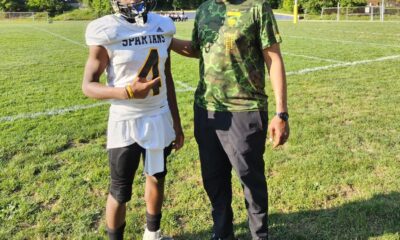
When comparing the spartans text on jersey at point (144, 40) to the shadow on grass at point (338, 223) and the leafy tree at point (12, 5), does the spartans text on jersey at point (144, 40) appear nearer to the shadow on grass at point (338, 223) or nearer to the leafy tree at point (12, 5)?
the shadow on grass at point (338, 223)

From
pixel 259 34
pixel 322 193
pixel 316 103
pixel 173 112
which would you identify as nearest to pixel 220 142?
pixel 173 112

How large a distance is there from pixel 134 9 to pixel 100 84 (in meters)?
0.48

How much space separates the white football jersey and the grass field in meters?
1.16

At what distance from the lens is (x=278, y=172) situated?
4.34 meters

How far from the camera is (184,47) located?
295cm

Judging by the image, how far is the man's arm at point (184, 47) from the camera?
293 cm

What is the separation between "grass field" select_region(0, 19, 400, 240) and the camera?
3.42m

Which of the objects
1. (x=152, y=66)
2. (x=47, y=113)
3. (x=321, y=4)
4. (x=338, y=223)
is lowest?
(x=338, y=223)

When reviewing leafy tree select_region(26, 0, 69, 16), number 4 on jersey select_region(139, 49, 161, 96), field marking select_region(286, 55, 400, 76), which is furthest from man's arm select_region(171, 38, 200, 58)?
leafy tree select_region(26, 0, 69, 16)

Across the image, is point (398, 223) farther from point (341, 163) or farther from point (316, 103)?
point (316, 103)

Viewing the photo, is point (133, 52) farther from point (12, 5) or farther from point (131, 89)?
point (12, 5)

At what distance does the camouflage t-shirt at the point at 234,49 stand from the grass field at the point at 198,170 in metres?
1.19

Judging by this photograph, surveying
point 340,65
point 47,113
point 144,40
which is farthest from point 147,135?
point 340,65

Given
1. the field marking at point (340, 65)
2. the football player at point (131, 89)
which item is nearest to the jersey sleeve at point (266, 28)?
the football player at point (131, 89)
